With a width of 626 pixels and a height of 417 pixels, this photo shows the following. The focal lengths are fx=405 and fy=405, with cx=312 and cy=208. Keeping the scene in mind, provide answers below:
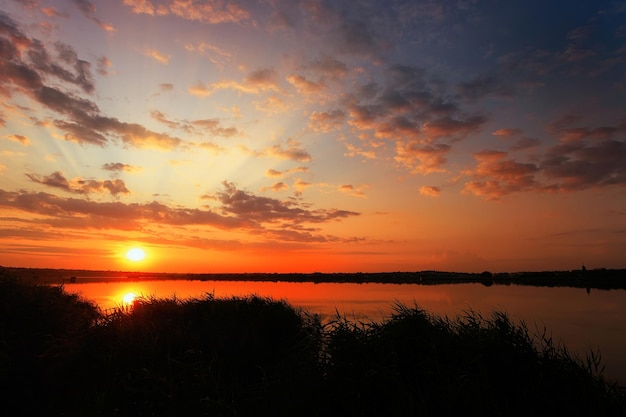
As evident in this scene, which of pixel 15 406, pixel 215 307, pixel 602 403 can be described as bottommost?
pixel 15 406

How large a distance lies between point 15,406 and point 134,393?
323 centimetres

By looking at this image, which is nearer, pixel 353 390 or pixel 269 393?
pixel 353 390

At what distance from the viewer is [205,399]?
35.8ft

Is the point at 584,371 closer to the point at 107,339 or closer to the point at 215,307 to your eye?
the point at 107,339

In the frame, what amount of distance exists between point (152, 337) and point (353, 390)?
8.91 m

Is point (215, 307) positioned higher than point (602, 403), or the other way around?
point (215, 307)

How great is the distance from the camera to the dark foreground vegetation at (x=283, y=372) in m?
9.47

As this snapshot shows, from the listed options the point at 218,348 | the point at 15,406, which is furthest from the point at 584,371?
the point at 15,406

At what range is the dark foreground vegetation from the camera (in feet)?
31.1

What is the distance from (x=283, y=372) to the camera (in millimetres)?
11719

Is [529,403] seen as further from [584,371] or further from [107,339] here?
[107,339]

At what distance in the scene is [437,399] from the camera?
366 inches

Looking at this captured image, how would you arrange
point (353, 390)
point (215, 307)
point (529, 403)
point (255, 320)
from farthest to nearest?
point (215, 307) → point (255, 320) → point (353, 390) → point (529, 403)

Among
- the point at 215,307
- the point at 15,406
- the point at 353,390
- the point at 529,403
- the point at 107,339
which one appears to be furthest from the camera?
the point at 215,307
